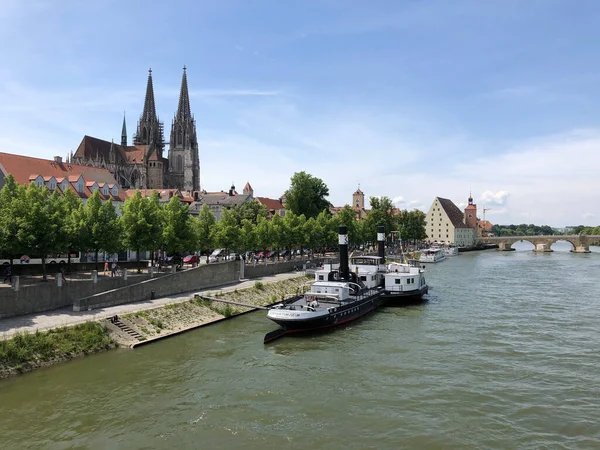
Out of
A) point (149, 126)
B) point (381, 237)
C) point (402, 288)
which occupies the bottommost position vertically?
point (402, 288)

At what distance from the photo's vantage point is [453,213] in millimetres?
176625

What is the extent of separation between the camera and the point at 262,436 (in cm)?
1775

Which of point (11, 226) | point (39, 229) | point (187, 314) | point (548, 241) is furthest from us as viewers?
point (548, 241)

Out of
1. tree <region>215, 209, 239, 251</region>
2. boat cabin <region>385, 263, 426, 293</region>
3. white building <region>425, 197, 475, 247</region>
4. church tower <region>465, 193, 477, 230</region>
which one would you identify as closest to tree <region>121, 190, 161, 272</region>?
tree <region>215, 209, 239, 251</region>

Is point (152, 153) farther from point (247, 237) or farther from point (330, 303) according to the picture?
point (330, 303)

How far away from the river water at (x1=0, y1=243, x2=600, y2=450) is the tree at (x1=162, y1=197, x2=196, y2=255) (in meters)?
14.5

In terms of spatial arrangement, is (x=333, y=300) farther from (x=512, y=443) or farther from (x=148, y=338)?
(x=512, y=443)

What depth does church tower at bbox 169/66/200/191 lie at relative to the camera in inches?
6196

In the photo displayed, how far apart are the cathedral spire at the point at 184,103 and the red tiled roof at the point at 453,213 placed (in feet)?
312

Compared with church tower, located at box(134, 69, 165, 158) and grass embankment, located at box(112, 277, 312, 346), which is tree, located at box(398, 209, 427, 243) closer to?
church tower, located at box(134, 69, 165, 158)

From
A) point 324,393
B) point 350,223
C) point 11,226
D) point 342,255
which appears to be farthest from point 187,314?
point 350,223

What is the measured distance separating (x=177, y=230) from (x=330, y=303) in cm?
1799

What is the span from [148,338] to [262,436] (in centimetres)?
1423

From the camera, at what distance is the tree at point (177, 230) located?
46.2 meters
